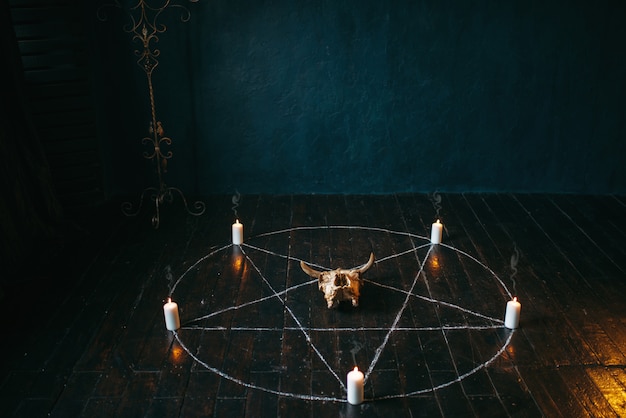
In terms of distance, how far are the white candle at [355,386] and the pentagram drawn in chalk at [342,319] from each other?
0.26 ft

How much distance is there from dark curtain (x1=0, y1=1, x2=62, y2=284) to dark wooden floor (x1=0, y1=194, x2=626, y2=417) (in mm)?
114

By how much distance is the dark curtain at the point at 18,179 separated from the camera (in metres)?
4.36

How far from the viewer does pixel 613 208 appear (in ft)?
17.7

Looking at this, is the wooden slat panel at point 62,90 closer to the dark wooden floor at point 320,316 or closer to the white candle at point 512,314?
the dark wooden floor at point 320,316

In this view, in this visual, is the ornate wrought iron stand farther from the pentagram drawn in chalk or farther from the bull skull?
the bull skull

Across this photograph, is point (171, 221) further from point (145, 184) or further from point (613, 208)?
A: point (613, 208)

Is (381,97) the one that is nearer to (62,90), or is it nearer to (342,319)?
(342,319)

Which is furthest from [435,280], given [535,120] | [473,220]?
[535,120]

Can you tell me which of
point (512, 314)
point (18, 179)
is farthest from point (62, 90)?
point (512, 314)

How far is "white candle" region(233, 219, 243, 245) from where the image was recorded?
4.77 metres

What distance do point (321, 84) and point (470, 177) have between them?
4.99ft

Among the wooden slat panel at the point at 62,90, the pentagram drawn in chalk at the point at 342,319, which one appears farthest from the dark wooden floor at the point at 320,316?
the wooden slat panel at the point at 62,90

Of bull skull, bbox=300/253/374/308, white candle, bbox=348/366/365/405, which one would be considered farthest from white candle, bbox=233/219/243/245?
white candle, bbox=348/366/365/405

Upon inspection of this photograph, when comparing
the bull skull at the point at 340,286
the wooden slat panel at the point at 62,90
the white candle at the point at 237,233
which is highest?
the wooden slat panel at the point at 62,90
